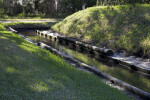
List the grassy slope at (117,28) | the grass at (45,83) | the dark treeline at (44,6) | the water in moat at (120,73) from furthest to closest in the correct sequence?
the dark treeline at (44,6)
the grassy slope at (117,28)
the water in moat at (120,73)
the grass at (45,83)

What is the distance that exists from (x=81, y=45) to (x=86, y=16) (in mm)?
5319

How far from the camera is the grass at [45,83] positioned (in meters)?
5.18

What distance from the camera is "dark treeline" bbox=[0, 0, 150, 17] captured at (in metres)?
39.0

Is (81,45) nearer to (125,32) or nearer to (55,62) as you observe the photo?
(125,32)

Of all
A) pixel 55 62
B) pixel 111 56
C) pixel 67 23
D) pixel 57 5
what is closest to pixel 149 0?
pixel 111 56

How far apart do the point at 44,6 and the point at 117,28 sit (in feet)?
92.3

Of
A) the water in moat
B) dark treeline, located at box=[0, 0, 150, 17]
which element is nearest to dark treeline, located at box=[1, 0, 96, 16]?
dark treeline, located at box=[0, 0, 150, 17]

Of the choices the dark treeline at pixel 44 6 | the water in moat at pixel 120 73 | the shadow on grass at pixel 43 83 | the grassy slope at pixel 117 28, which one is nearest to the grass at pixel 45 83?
the shadow on grass at pixel 43 83

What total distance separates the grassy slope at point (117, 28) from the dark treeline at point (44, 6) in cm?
1884

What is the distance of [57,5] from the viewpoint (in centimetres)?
4197

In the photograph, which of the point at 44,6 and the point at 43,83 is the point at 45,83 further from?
the point at 44,6

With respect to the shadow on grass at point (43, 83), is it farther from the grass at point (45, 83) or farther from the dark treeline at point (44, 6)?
the dark treeline at point (44, 6)

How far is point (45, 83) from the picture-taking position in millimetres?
5898

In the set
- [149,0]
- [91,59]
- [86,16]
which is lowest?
[91,59]
